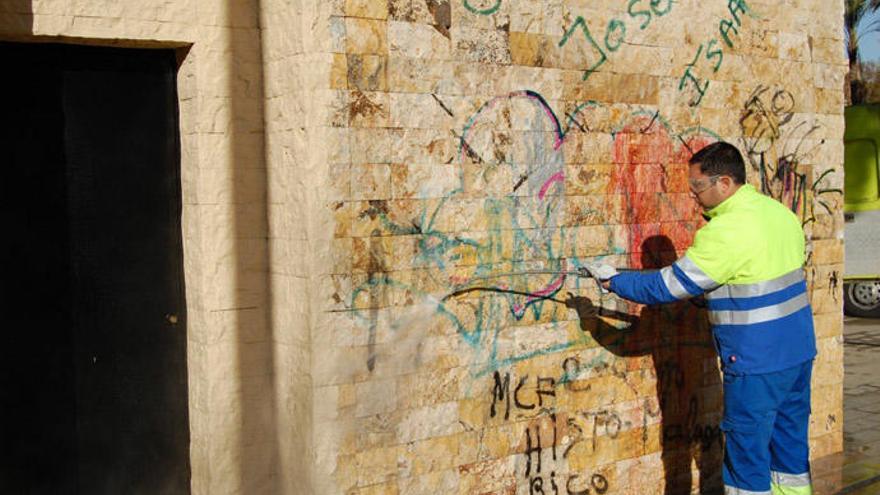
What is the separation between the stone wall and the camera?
4191mm

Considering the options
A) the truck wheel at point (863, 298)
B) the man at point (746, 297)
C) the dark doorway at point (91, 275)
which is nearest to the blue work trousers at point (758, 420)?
the man at point (746, 297)

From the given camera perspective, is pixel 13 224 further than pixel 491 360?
No

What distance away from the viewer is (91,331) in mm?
4297

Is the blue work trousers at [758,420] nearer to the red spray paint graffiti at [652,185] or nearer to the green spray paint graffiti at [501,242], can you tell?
the green spray paint graffiti at [501,242]

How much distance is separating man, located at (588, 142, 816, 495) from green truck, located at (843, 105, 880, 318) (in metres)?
9.11

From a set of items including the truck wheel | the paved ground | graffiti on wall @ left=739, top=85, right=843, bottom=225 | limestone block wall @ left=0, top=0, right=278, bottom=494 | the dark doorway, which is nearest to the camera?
the dark doorway

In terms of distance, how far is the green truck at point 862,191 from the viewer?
12.6 meters

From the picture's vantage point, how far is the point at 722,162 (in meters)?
4.43

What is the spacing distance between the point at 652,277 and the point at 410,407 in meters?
1.28

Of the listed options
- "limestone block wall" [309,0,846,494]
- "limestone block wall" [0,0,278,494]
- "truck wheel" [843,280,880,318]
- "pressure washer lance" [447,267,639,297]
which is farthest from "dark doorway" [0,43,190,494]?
"truck wheel" [843,280,880,318]

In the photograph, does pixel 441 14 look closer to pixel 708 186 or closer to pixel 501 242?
pixel 501 242

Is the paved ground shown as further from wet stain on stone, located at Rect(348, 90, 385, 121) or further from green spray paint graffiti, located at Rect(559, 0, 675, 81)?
wet stain on stone, located at Rect(348, 90, 385, 121)

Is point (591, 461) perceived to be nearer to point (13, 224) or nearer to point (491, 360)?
point (491, 360)

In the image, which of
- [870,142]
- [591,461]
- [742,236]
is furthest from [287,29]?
[870,142]
